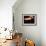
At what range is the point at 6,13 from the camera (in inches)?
191

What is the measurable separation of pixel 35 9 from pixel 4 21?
173 centimetres

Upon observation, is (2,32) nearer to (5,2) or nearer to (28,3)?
(5,2)

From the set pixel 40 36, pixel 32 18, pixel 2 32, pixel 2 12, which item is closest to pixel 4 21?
pixel 2 12

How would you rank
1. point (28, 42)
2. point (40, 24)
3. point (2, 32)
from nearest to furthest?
point (2, 32) < point (28, 42) < point (40, 24)

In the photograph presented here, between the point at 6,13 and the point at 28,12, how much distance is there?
4.42 feet

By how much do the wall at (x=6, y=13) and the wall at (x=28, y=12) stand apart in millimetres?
973

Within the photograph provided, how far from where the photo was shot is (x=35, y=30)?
5.84 m

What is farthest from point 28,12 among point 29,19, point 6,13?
point 6,13

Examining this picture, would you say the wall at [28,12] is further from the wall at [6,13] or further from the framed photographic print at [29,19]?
the wall at [6,13]

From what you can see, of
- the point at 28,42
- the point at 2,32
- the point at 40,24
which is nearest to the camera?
the point at 2,32

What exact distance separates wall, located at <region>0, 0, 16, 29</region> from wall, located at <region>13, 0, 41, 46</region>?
973 millimetres

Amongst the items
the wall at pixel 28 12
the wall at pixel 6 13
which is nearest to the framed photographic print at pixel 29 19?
the wall at pixel 28 12

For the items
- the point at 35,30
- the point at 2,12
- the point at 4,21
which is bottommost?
the point at 35,30

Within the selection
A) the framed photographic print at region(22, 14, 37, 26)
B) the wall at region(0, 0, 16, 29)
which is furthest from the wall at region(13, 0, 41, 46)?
the wall at region(0, 0, 16, 29)
